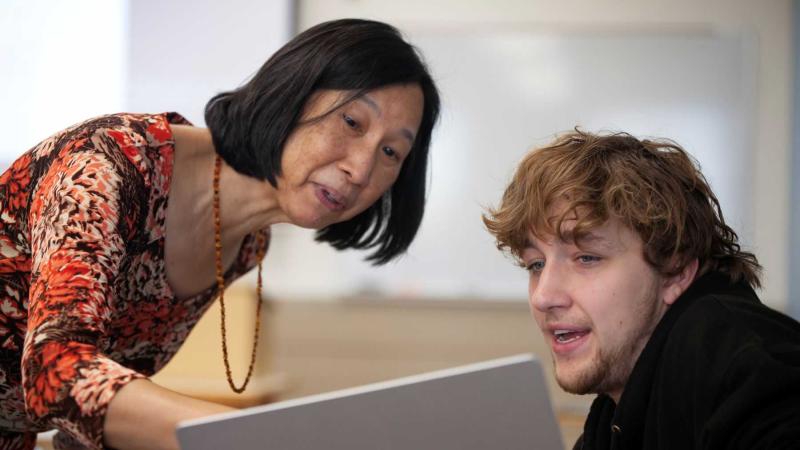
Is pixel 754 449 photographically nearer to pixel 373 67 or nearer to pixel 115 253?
pixel 115 253

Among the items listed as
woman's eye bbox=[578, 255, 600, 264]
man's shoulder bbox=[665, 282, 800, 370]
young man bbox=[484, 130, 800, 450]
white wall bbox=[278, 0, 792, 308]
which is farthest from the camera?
white wall bbox=[278, 0, 792, 308]

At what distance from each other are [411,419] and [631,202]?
0.70 metres

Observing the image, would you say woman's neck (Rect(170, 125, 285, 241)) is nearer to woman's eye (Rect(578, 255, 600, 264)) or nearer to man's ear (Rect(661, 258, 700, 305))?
woman's eye (Rect(578, 255, 600, 264))

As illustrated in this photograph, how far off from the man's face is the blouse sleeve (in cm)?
60

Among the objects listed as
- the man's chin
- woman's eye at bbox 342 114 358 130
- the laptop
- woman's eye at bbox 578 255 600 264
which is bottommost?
the man's chin

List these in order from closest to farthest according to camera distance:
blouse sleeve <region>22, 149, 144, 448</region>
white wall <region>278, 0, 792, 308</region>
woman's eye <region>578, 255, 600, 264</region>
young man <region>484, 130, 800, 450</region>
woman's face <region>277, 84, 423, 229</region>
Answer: blouse sleeve <region>22, 149, 144, 448</region> < young man <region>484, 130, 800, 450</region> < woman's eye <region>578, 255, 600, 264</region> < woman's face <region>277, 84, 423, 229</region> < white wall <region>278, 0, 792, 308</region>

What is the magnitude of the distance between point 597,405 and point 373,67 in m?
0.65

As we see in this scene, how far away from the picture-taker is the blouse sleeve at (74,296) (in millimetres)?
854

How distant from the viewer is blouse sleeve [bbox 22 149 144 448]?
2.80ft

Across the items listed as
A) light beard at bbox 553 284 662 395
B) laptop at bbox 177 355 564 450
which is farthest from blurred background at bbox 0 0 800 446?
laptop at bbox 177 355 564 450

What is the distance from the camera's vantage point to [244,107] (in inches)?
60.5

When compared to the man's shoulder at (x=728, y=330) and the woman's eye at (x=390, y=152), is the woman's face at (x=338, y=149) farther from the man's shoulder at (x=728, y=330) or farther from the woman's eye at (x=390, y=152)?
the man's shoulder at (x=728, y=330)

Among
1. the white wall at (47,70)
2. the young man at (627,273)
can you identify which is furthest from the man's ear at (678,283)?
the white wall at (47,70)

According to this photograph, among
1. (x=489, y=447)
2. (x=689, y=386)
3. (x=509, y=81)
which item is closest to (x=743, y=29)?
(x=509, y=81)
